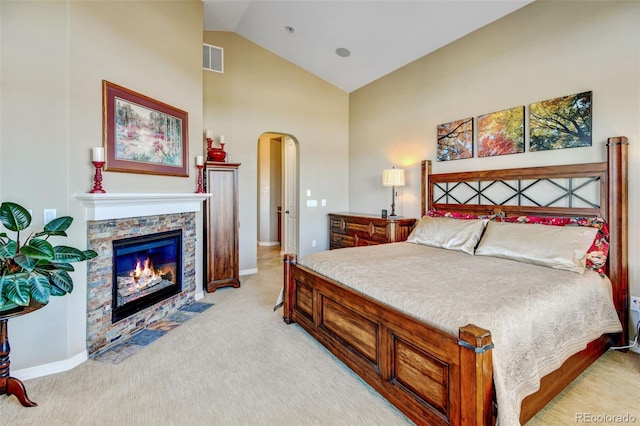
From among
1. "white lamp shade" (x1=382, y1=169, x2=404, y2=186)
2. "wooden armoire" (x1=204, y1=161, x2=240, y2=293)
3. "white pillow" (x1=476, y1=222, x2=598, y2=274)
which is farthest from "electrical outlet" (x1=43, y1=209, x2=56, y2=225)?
"white lamp shade" (x1=382, y1=169, x2=404, y2=186)

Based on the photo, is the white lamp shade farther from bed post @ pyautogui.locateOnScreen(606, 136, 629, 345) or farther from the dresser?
bed post @ pyautogui.locateOnScreen(606, 136, 629, 345)

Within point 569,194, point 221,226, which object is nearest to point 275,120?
point 221,226

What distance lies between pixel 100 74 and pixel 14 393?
240cm

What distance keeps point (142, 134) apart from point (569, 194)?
418 centimetres

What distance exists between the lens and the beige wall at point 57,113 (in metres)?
2.15

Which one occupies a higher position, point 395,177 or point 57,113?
point 57,113

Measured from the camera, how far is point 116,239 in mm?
2771

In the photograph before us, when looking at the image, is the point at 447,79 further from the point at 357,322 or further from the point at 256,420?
the point at 256,420

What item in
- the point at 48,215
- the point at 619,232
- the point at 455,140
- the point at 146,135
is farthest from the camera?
the point at 455,140

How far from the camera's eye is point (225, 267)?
4285 mm

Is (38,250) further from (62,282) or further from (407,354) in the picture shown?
(407,354)

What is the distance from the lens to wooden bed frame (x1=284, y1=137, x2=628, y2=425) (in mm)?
1422

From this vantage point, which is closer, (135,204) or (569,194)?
(135,204)

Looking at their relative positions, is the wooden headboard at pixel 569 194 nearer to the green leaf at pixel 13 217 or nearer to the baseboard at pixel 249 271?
the baseboard at pixel 249 271
